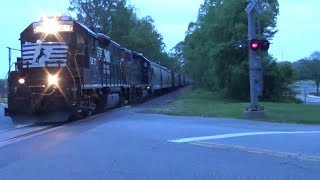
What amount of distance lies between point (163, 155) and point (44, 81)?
1057 centimetres

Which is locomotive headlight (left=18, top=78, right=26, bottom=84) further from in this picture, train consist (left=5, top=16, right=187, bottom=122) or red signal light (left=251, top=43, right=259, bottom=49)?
red signal light (left=251, top=43, right=259, bottom=49)

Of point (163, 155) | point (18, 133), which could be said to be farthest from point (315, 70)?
point (163, 155)

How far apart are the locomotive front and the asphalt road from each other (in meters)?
4.31

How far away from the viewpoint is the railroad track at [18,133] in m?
14.8

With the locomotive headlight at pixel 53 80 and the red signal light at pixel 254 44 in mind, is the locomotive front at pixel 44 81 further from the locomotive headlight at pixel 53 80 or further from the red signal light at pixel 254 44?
the red signal light at pixel 254 44

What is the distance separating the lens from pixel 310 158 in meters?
10.8

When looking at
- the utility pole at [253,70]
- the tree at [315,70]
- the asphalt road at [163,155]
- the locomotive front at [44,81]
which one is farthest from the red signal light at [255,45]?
the tree at [315,70]

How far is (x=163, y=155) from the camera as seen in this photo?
1145 centimetres

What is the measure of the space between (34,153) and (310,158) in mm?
6030

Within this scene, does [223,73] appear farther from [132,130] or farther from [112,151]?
[112,151]

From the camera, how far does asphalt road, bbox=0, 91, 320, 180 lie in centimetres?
934

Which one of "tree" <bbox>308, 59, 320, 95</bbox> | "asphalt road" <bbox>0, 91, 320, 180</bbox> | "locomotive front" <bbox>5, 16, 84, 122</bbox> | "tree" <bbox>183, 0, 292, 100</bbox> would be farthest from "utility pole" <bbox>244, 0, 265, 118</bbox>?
"tree" <bbox>308, 59, 320, 95</bbox>

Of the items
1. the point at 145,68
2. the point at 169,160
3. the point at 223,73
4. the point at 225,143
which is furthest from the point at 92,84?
the point at 223,73

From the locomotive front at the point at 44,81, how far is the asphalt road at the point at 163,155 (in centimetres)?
431
